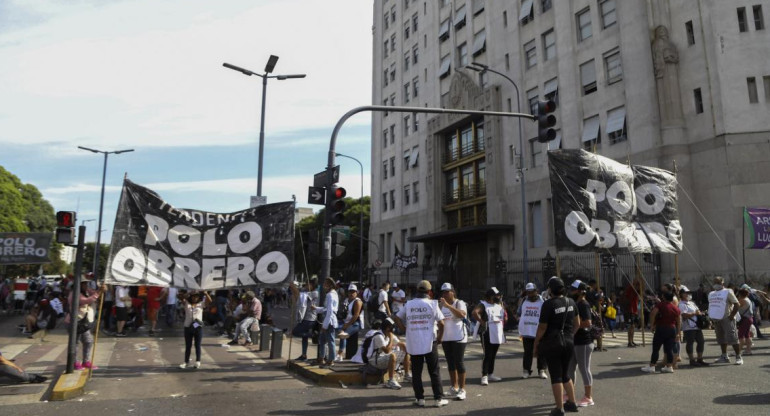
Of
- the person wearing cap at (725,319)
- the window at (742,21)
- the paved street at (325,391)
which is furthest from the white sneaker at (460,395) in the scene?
the window at (742,21)

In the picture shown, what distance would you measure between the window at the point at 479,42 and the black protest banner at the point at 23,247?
1086 inches

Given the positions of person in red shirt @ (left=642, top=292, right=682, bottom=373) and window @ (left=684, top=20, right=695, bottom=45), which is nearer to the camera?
person in red shirt @ (left=642, top=292, right=682, bottom=373)

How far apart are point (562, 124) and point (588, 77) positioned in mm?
2747

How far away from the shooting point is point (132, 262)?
10.4m

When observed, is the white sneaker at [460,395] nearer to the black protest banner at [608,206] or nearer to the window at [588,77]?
the black protest banner at [608,206]

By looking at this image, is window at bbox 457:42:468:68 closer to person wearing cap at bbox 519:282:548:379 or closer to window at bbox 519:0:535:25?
window at bbox 519:0:535:25

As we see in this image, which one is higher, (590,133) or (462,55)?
(462,55)

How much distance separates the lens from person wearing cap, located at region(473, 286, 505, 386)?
9.90 metres

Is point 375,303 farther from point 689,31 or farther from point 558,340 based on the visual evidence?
A: point 689,31

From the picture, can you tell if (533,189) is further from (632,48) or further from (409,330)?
(409,330)

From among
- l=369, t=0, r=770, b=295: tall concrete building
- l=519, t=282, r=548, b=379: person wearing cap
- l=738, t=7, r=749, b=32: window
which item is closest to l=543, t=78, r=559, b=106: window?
l=369, t=0, r=770, b=295: tall concrete building

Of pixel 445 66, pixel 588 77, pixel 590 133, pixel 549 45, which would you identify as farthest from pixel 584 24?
pixel 445 66

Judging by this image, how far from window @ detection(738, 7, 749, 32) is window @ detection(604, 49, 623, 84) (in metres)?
5.02

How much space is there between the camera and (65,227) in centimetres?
1003
